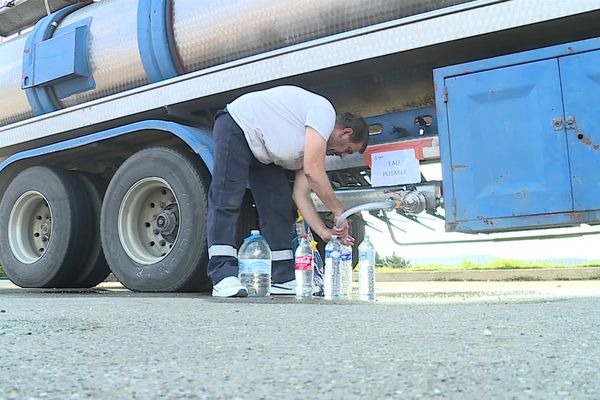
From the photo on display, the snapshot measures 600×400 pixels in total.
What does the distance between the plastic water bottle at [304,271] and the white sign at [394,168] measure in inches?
23.8

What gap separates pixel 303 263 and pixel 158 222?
4.05 feet

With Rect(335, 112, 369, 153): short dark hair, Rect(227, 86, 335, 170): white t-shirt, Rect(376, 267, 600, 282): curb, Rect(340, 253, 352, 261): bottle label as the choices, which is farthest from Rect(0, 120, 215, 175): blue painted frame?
Rect(376, 267, 600, 282): curb

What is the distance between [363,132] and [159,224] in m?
1.68

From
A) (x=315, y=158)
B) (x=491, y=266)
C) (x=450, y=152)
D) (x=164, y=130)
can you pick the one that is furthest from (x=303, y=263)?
(x=491, y=266)

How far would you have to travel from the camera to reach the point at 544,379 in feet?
4.00

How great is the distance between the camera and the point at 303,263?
12.2 feet

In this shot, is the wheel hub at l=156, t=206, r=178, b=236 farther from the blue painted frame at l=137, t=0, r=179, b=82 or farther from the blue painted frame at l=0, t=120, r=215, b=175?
the blue painted frame at l=137, t=0, r=179, b=82

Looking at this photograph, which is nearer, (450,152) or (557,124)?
(557,124)

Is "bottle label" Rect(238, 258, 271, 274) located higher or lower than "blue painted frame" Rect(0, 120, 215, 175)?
lower

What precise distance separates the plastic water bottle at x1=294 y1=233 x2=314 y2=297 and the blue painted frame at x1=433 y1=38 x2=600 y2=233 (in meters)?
0.90

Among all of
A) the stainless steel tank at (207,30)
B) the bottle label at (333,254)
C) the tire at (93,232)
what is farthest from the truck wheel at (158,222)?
the bottle label at (333,254)

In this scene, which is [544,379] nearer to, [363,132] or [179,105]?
[363,132]

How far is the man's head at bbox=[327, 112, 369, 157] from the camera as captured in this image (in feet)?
11.7

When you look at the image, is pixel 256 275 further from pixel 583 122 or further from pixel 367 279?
pixel 583 122
